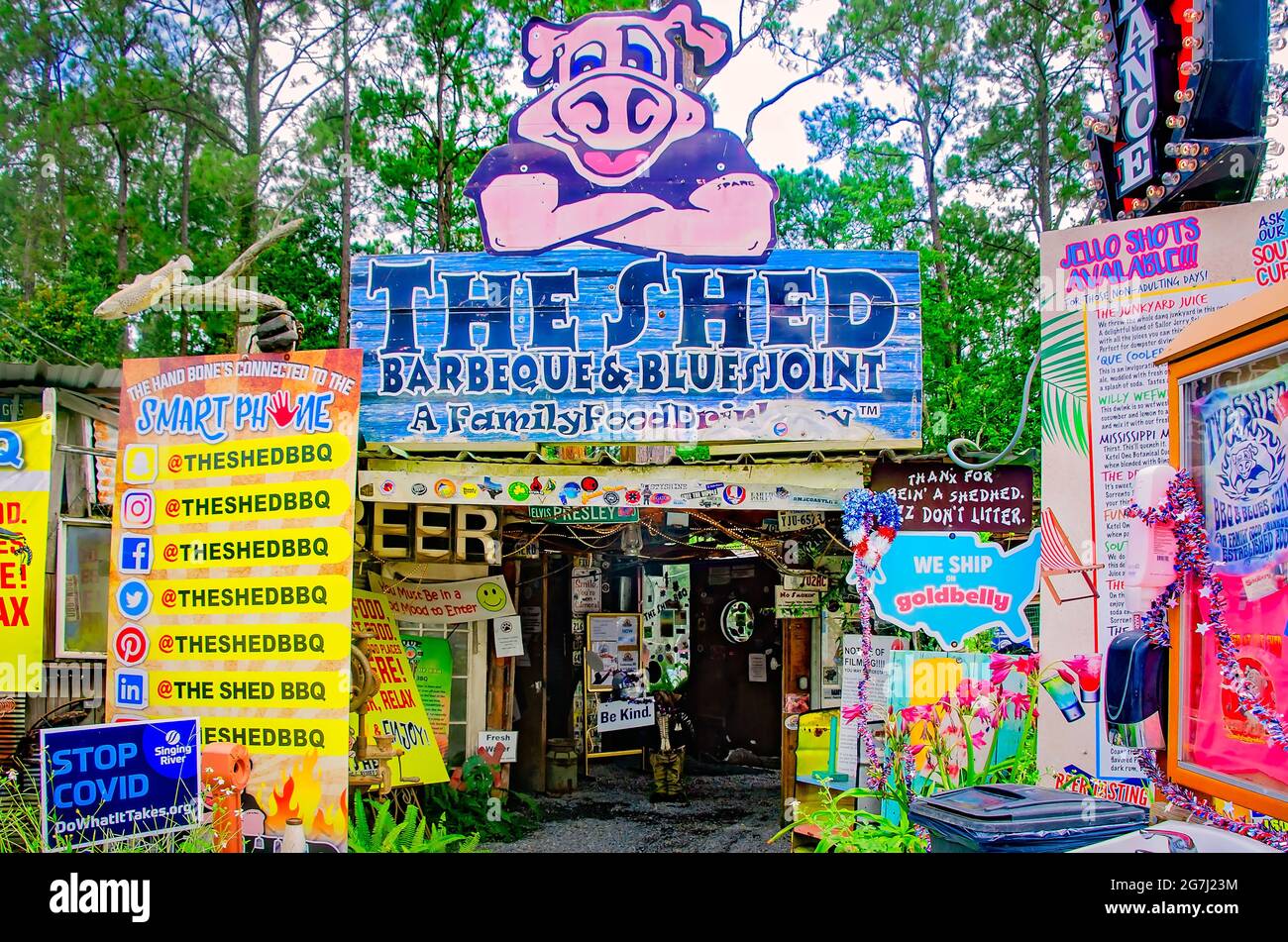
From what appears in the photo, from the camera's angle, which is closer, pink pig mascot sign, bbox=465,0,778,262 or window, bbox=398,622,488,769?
pink pig mascot sign, bbox=465,0,778,262

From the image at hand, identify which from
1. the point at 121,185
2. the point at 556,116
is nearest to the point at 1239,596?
the point at 556,116

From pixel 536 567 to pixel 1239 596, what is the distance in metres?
7.83

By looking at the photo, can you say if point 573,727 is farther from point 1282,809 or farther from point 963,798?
point 1282,809

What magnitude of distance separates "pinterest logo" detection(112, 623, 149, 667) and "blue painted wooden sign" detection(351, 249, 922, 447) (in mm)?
2395

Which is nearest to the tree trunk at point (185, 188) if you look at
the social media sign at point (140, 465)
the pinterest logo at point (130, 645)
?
the social media sign at point (140, 465)

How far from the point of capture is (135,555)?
682cm

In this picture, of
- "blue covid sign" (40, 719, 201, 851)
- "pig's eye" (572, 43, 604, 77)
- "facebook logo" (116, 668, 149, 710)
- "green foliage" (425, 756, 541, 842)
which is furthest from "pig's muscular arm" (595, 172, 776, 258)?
"green foliage" (425, 756, 541, 842)

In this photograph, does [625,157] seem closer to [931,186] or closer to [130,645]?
[130,645]

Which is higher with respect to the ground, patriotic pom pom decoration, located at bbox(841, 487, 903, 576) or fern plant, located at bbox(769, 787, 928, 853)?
patriotic pom pom decoration, located at bbox(841, 487, 903, 576)

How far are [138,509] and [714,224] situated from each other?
16.3 ft

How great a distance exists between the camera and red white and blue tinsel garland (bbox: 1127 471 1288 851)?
4.66 metres

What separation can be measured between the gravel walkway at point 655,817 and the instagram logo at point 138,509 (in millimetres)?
4425

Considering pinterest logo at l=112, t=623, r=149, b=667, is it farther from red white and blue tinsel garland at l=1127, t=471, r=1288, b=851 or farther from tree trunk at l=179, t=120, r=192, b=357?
tree trunk at l=179, t=120, r=192, b=357

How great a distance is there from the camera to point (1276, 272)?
625 centimetres
